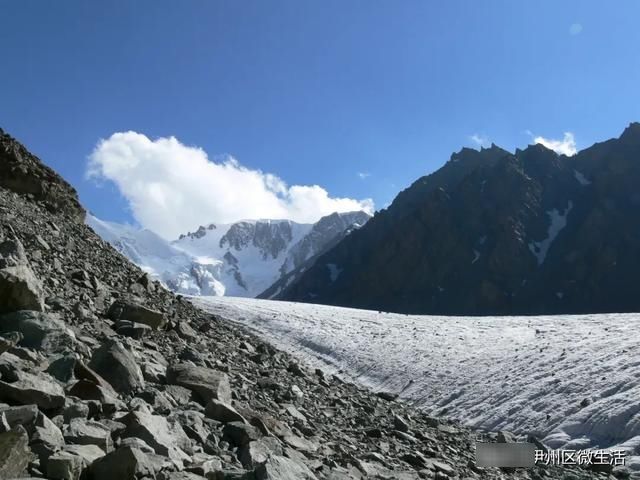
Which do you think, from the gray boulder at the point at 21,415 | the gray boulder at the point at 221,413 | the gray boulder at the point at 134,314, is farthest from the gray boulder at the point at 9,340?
the gray boulder at the point at 134,314

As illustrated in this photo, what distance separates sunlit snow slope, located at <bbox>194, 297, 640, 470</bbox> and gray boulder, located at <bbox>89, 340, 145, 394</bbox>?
1146 centimetres

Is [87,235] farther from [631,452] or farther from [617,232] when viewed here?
[617,232]

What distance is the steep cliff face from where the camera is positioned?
2625 cm

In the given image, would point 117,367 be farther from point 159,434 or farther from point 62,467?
point 62,467

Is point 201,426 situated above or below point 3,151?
below

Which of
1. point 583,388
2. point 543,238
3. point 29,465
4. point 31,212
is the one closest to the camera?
point 29,465

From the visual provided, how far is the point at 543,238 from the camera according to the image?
7697 inches

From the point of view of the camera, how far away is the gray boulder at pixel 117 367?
821 centimetres

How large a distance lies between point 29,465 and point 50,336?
367cm

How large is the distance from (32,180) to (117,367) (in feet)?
72.3

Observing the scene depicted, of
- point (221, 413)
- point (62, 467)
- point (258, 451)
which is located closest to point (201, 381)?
point (221, 413)

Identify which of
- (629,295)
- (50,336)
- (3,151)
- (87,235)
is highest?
(629,295)

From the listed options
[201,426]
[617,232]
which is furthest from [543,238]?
[201,426]

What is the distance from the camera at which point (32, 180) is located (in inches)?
1056
